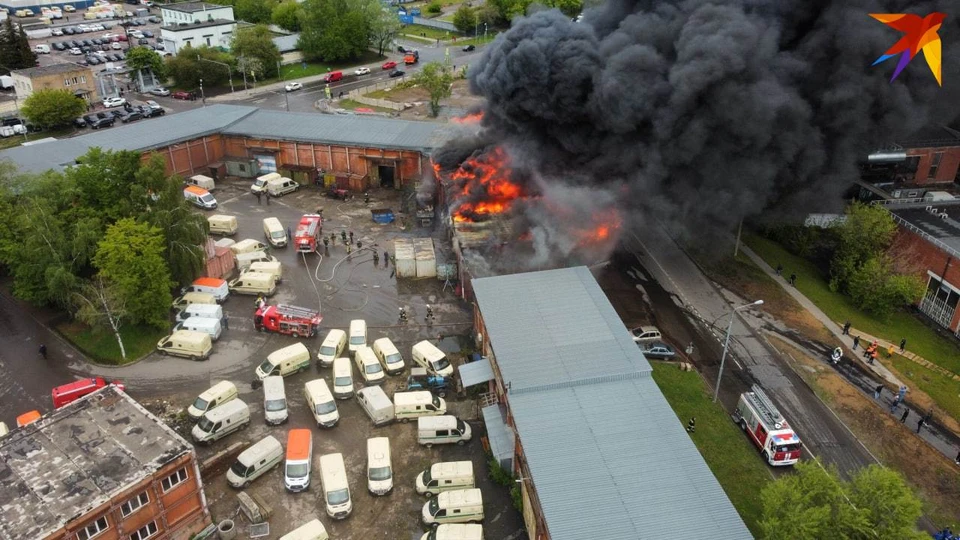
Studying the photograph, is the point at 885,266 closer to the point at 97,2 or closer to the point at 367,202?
the point at 367,202

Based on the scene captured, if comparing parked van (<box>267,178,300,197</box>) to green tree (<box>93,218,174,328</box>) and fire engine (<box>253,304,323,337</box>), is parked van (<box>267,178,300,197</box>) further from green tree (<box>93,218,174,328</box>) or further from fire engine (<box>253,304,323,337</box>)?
fire engine (<box>253,304,323,337</box>)

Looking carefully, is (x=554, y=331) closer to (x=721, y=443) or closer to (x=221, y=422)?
(x=721, y=443)

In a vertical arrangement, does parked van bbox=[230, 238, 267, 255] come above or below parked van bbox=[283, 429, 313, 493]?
above

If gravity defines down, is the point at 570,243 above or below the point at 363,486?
above

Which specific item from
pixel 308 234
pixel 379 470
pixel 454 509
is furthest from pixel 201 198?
pixel 454 509

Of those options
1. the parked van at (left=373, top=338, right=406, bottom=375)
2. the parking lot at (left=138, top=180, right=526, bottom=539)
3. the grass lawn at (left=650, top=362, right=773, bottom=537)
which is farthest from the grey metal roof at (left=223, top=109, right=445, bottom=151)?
the grass lawn at (left=650, top=362, right=773, bottom=537)

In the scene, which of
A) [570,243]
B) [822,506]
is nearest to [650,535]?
[822,506]
